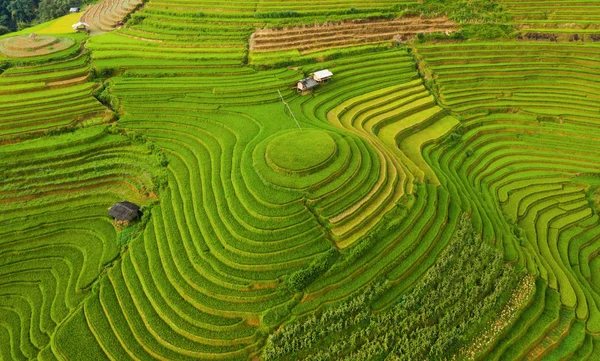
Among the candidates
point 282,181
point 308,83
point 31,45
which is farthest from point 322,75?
point 31,45

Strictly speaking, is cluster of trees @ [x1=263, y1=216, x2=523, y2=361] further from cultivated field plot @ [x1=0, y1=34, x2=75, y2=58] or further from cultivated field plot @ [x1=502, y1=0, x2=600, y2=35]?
cultivated field plot @ [x1=0, y1=34, x2=75, y2=58]

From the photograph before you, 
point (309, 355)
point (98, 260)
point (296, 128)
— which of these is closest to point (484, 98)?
point (296, 128)

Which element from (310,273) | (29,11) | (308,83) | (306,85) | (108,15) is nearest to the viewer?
(310,273)

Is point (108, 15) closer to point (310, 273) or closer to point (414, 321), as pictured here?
point (310, 273)

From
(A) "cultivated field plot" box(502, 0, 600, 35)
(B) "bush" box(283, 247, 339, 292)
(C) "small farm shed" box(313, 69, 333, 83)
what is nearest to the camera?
(B) "bush" box(283, 247, 339, 292)

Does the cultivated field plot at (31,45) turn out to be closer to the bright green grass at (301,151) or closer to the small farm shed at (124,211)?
the small farm shed at (124,211)

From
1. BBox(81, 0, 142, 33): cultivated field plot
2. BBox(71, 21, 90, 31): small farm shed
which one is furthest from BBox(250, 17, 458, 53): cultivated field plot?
BBox(71, 21, 90, 31): small farm shed
